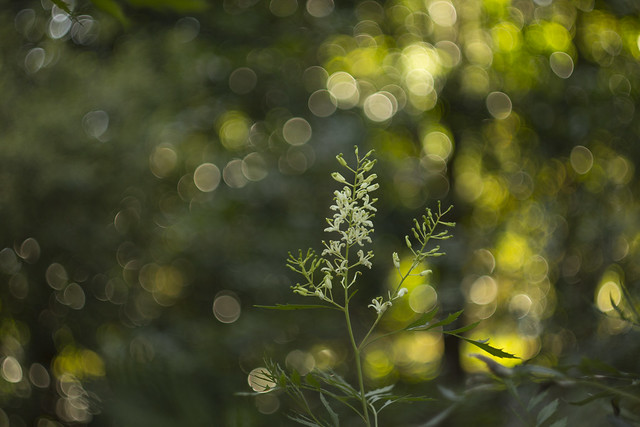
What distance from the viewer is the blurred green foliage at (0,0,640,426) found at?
245cm

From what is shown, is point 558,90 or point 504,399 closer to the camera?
point 504,399

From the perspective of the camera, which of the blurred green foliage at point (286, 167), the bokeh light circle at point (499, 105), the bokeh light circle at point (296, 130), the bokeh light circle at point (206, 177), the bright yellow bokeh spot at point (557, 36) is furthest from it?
the bokeh light circle at point (206, 177)

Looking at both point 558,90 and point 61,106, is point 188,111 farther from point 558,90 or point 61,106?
point 558,90

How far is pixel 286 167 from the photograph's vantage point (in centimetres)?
295

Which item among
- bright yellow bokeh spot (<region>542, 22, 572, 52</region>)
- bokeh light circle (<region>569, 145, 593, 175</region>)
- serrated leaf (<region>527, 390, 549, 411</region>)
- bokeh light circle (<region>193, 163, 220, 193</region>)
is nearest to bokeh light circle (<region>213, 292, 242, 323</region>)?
bokeh light circle (<region>193, 163, 220, 193</region>)

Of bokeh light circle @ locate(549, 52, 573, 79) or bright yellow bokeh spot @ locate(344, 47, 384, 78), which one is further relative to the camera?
bright yellow bokeh spot @ locate(344, 47, 384, 78)

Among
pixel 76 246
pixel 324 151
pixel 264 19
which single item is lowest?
pixel 76 246

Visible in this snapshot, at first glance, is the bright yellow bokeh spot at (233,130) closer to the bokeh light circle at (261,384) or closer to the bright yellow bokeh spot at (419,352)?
the bright yellow bokeh spot at (419,352)

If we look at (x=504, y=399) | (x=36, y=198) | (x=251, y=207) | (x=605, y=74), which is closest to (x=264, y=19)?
(x=251, y=207)

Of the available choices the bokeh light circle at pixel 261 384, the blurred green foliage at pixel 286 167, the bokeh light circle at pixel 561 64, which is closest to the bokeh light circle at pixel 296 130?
the blurred green foliage at pixel 286 167

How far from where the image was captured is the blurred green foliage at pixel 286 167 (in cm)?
245

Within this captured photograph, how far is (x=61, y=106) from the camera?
8.56 ft

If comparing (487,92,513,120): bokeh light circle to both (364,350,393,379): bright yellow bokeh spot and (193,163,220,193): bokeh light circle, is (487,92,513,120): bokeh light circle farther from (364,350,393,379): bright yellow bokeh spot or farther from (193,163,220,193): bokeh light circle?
(193,163,220,193): bokeh light circle

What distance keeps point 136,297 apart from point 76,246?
1.50 feet
